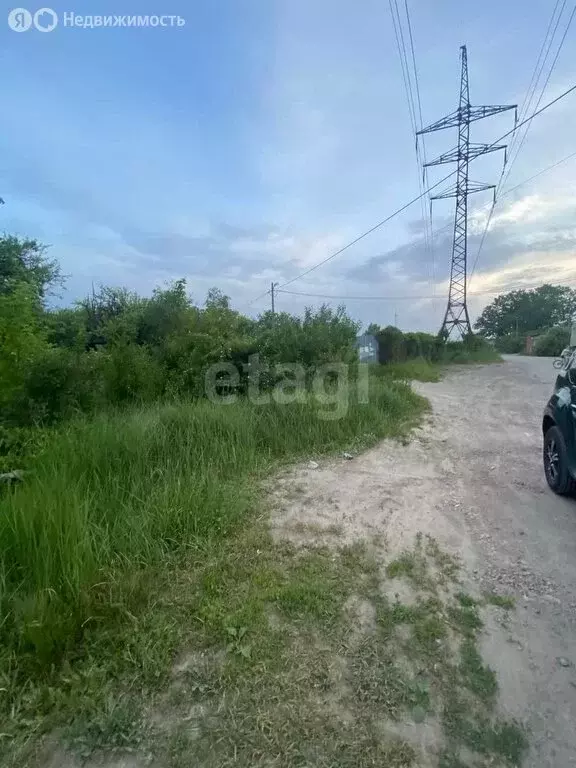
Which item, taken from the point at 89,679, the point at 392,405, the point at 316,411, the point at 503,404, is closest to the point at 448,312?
the point at 503,404

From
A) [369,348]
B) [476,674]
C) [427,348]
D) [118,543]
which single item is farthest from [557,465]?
[427,348]

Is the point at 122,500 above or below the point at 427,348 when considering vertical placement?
below

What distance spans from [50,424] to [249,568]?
4.93m

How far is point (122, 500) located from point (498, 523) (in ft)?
10.7

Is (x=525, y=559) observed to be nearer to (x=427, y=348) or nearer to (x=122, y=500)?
→ (x=122, y=500)

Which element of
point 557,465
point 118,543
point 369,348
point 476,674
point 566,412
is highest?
point 369,348

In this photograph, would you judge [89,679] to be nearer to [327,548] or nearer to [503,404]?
[327,548]

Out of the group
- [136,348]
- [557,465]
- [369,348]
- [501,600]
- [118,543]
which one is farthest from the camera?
[369,348]

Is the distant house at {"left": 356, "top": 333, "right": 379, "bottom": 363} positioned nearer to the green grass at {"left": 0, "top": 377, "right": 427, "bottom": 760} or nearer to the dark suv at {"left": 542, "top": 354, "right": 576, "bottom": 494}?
the green grass at {"left": 0, "top": 377, "right": 427, "bottom": 760}

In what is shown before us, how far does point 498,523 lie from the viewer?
331cm

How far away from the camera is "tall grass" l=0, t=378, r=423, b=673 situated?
2.10 m

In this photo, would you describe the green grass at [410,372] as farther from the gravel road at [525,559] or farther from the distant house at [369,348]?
the gravel road at [525,559]

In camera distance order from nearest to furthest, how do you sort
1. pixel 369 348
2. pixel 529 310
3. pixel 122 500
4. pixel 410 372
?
pixel 122 500
pixel 410 372
pixel 369 348
pixel 529 310

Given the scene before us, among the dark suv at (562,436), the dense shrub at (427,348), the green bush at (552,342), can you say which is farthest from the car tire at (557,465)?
the green bush at (552,342)
